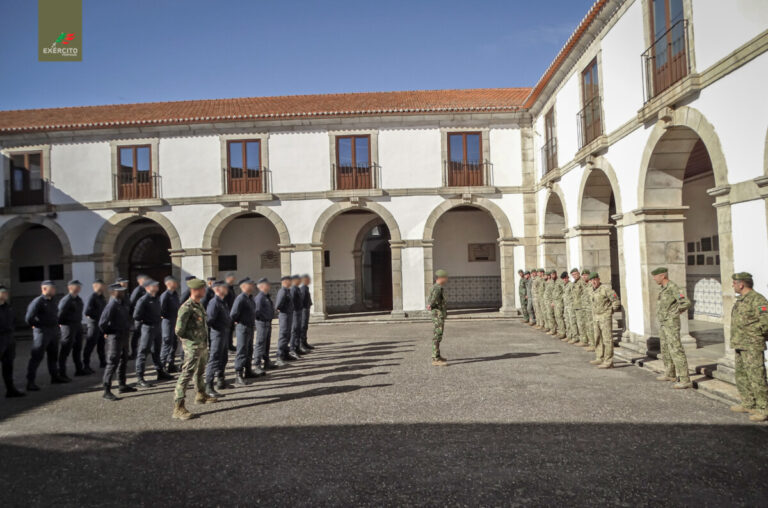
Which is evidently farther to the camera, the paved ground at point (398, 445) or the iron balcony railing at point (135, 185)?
the iron balcony railing at point (135, 185)

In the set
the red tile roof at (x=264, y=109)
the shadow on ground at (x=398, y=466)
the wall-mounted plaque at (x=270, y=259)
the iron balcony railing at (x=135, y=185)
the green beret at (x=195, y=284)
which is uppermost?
the red tile roof at (x=264, y=109)

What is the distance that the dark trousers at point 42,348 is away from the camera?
7.16 m

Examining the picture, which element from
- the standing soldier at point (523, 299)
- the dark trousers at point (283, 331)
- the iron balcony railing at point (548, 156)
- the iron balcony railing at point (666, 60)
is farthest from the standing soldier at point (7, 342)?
the iron balcony railing at point (548, 156)

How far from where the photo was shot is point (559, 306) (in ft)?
34.3

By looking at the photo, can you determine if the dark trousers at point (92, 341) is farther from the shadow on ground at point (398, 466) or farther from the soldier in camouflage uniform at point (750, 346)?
the soldier in camouflage uniform at point (750, 346)

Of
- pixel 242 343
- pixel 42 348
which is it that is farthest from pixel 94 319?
pixel 242 343

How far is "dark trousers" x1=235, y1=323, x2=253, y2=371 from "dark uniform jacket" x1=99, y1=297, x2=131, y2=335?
1556mm

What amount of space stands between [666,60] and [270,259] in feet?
44.9

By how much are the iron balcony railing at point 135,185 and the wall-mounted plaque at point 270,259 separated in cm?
427

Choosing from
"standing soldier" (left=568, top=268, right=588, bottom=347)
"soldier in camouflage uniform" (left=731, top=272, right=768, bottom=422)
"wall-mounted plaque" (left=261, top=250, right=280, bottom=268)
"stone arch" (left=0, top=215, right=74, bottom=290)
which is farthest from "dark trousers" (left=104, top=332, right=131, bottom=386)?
"stone arch" (left=0, top=215, right=74, bottom=290)

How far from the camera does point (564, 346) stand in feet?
31.0

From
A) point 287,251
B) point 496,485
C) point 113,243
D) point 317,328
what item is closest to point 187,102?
point 113,243

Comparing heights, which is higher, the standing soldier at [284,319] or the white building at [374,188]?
the white building at [374,188]

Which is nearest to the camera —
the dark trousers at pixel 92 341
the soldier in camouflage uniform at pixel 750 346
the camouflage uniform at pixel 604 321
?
the soldier in camouflage uniform at pixel 750 346
